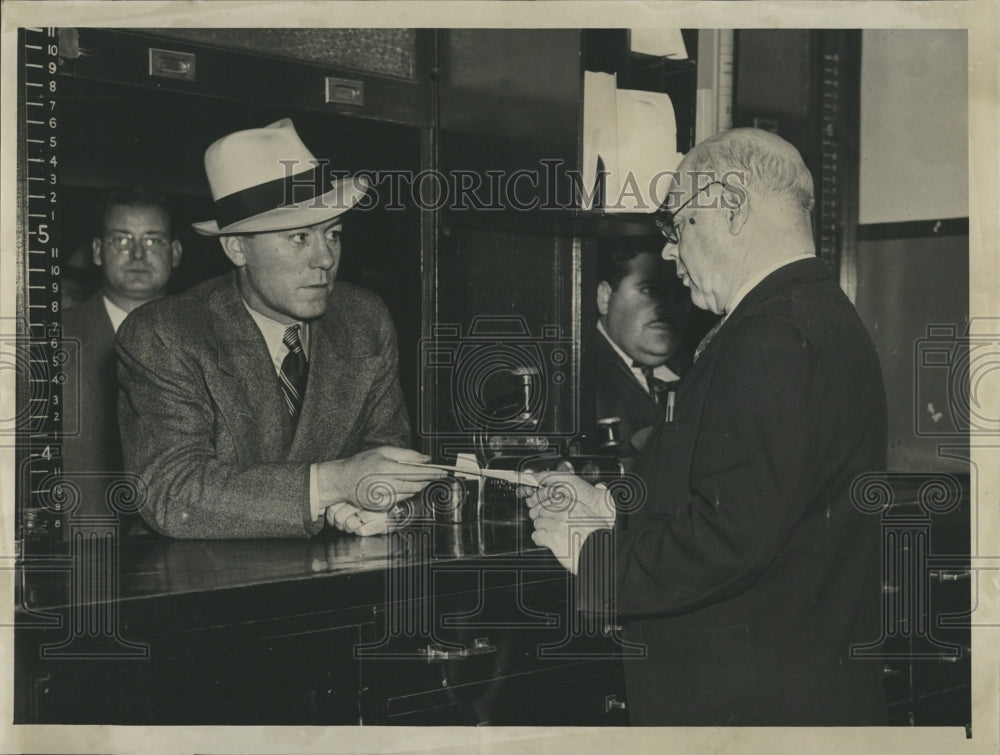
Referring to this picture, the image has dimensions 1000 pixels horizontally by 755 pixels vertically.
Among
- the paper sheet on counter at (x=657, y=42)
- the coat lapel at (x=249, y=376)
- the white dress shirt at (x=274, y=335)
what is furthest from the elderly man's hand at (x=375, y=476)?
the paper sheet on counter at (x=657, y=42)

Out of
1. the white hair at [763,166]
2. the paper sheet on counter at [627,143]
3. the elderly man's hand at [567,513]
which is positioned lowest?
the elderly man's hand at [567,513]

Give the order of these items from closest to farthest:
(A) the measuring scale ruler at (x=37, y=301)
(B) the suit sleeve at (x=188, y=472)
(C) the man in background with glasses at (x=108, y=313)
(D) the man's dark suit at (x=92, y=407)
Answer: (A) the measuring scale ruler at (x=37, y=301) → (B) the suit sleeve at (x=188, y=472) → (D) the man's dark suit at (x=92, y=407) → (C) the man in background with glasses at (x=108, y=313)

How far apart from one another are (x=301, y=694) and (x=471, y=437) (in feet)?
3.58

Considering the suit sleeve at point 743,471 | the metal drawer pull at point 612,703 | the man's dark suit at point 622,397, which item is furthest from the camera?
the man's dark suit at point 622,397

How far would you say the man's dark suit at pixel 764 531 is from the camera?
1707 millimetres

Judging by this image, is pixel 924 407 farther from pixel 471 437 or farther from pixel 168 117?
pixel 168 117

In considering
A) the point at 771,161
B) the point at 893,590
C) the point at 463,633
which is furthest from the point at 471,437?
the point at 771,161

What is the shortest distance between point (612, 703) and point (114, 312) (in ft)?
6.05

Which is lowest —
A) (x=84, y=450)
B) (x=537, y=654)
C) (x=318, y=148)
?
(x=537, y=654)

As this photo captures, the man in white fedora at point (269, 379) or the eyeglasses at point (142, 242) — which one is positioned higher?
the eyeglasses at point (142, 242)

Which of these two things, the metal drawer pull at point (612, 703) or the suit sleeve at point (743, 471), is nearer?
the suit sleeve at point (743, 471)

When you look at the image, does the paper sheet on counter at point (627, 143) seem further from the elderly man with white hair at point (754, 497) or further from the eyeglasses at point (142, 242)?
the eyeglasses at point (142, 242)

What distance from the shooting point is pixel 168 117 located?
2961 mm

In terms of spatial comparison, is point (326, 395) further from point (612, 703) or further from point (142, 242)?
point (142, 242)
